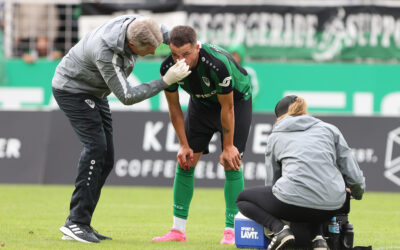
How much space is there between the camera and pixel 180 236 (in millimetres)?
7688

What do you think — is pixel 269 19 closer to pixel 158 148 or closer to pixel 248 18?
pixel 248 18

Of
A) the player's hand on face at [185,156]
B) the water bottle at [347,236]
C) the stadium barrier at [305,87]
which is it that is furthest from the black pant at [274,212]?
the stadium barrier at [305,87]

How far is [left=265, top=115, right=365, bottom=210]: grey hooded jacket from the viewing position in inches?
252

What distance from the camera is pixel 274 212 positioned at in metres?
6.62

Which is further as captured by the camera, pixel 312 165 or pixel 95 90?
pixel 95 90

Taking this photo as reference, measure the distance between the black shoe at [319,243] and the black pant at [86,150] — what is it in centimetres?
207

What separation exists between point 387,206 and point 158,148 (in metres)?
4.17

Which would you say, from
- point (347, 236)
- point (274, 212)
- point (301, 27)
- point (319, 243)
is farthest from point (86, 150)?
point (301, 27)

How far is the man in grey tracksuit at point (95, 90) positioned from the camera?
7035mm

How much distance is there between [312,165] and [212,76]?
1291mm

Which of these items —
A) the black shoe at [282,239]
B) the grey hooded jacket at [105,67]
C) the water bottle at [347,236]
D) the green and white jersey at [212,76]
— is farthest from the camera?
the green and white jersey at [212,76]

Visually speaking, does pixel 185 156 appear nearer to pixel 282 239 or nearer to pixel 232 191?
pixel 232 191

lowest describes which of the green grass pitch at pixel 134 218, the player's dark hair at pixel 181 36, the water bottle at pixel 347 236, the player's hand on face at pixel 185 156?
the green grass pitch at pixel 134 218

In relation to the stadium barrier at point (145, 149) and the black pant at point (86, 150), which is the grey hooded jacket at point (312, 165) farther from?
the stadium barrier at point (145, 149)
